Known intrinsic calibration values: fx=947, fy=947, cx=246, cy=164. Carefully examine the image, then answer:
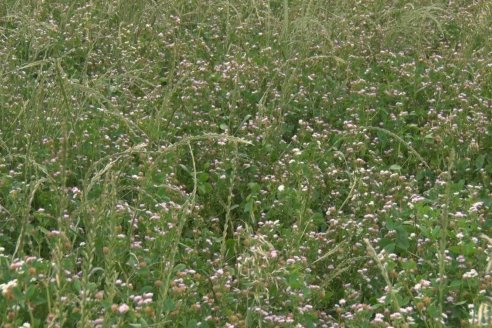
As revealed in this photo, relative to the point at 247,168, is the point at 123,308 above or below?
above

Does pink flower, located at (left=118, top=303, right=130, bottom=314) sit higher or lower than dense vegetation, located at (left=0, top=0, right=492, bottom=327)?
higher

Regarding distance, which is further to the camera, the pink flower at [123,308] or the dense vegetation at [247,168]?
the dense vegetation at [247,168]

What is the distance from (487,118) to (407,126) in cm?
45

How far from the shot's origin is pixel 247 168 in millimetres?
4516

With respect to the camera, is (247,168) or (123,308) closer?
(123,308)

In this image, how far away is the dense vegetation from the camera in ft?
10.0

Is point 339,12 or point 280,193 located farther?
point 339,12

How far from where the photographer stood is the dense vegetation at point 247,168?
3.05 metres

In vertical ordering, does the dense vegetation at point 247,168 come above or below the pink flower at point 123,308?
below

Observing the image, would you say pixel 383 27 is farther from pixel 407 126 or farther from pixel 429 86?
pixel 407 126

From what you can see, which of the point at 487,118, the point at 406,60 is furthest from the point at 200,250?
the point at 406,60

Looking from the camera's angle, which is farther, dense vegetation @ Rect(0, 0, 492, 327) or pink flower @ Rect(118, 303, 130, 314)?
dense vegetation @ Rect(0, 0, 492, 327)

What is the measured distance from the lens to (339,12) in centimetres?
667

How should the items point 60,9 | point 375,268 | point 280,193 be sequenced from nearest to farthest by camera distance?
point 375,268 < point 280,193 < point 60,9
